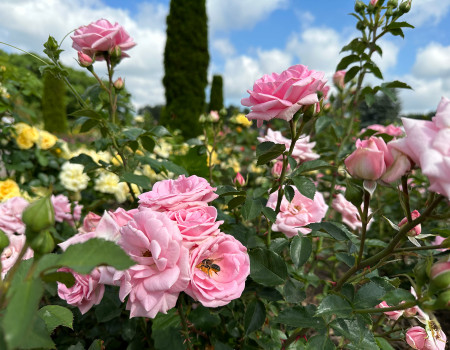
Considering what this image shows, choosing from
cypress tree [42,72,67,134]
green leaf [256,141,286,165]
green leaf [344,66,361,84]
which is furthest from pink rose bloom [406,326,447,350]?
cypress tree [42,72,67,134]

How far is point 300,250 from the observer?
772mm

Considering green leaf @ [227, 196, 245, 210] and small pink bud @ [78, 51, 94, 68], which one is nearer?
green leaf @ [227, 196, 245, 210]

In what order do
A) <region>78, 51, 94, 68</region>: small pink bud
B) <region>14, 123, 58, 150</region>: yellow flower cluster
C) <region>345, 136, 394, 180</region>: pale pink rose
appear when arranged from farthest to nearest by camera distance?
<region>14, 123, 58, 150</region>: yellow flower cluster
<region>78, 51, 94, 68</region>: small pink bud
<region>345, 136, 394, 180</region>: pale pink rose

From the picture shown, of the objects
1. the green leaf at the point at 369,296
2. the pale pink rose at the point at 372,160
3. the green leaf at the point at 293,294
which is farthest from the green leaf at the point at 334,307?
the pale pink rose at the point at 372,160

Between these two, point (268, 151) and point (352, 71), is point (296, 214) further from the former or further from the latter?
point (352, 71)

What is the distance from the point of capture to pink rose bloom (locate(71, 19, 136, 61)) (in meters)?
1.08

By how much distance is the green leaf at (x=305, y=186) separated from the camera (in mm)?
784

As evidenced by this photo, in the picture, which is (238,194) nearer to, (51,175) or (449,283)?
(449,283)

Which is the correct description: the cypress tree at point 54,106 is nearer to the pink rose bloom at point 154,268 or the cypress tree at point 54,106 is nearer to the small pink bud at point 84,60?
the small pink bud at point 84,60

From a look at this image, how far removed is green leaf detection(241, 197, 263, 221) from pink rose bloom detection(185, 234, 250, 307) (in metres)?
0.12

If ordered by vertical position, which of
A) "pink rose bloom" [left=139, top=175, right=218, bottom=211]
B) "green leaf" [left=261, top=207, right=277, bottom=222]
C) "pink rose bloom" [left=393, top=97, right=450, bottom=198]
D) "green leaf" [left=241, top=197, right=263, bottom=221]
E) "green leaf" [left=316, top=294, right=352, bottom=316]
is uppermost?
"pink rose bloom" [left=393, top=97, right=450, bottom=198]

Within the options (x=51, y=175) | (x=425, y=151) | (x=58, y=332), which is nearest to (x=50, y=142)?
(x=51, y=175)

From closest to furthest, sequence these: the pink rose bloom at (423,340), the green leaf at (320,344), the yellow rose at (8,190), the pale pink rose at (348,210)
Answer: the green leaf at (320,344) < the pink rose bloom at (423,340) < the pale pink rose at (348,210) < the yellow rose at (8,190)

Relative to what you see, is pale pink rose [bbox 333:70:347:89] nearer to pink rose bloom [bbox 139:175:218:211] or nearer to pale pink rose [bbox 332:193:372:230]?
pale pink rose [bbox 332:193:372:230]
